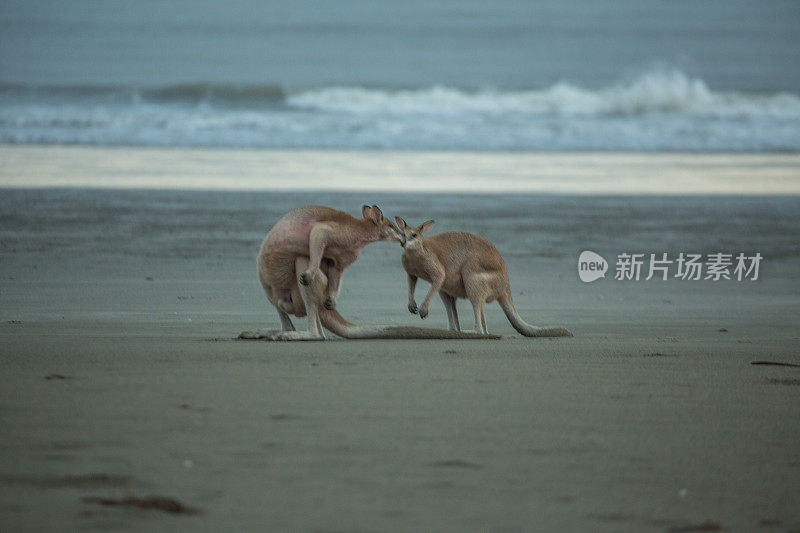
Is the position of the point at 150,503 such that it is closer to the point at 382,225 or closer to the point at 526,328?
the point at 382,225

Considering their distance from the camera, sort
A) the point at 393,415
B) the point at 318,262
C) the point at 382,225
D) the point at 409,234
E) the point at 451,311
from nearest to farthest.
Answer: the point at 393,415
the point at 318,262
the point at 382,225
the point at 409,234
the point at 451,311

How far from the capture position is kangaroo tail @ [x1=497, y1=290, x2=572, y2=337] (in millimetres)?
6977

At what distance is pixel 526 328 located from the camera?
7.04 meters

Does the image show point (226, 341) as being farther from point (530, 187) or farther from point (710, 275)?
point (530, 187)

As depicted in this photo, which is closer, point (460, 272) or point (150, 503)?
point (150, 503)

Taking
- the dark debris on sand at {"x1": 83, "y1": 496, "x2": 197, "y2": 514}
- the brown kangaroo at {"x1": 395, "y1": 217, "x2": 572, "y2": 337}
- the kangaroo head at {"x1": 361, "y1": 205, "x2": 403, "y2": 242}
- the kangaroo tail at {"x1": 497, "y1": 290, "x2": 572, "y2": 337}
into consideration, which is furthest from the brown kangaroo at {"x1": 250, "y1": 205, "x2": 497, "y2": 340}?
the dark debris on sand at {"x1": 83, "y1": 496, "x2": 197, "y2": 514}

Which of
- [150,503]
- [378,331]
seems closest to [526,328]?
[378,331]

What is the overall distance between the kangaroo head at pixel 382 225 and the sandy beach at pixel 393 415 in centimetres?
64

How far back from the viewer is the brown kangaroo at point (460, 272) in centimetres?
666

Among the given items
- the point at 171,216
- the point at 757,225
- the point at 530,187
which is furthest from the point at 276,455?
the point at 530,187

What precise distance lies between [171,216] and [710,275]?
724 centimetres

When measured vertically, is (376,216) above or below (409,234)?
above

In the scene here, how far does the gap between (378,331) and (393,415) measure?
91.4 inches

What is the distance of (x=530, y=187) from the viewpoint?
1944 cm
